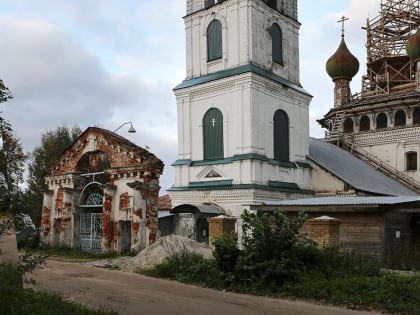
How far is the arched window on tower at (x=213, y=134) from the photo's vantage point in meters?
22.8

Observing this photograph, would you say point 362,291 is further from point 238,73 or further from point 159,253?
point 238,73

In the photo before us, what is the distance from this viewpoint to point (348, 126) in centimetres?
3372

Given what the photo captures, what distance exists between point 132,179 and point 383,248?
27.7 feet

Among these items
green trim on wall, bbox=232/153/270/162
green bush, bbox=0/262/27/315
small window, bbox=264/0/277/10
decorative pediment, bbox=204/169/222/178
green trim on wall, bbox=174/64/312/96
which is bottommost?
green bush, bbox=0/262/27/315

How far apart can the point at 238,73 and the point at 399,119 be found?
45.6ft

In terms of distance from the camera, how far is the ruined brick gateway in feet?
56.1

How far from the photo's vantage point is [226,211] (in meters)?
21.7

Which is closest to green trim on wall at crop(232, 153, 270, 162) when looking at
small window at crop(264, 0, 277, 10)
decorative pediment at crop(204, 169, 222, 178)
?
decorative pediment at crop(204, 169, 222, 178)

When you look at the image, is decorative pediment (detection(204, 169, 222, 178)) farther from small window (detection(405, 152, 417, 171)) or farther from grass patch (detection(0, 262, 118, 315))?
grass patch (detection(0, 262, 118, 315))

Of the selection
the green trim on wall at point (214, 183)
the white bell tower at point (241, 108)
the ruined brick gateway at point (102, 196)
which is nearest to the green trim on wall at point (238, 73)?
the white bell tower at point (241, 108)

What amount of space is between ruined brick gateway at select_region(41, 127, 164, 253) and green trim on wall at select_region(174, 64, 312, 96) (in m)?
6.35

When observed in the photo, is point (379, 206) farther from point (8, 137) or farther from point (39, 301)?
point (8, 137)

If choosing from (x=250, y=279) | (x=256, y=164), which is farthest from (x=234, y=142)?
(x=250, y=279)

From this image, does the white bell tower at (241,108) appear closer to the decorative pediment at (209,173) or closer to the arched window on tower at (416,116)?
Answer: the decorative pediment at (209,173)
